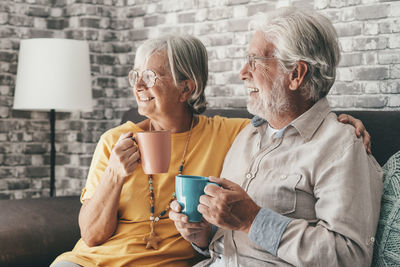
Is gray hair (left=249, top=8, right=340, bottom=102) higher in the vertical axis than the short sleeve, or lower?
higher

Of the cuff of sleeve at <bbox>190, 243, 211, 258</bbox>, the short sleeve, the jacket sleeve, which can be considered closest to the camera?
the jacket sleeve

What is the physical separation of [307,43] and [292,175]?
1.36 feet

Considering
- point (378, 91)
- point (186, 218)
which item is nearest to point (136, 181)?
point (186, 218)

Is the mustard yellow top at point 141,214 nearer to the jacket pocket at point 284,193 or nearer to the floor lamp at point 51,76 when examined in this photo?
the jacket pocket at point 284,193

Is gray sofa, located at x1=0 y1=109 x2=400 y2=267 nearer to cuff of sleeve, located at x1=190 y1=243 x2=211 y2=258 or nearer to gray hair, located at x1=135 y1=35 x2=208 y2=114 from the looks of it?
gray hair, located at x1=135 y1=35 x2=208 y2=114

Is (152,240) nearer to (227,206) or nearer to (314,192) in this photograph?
(227,206)

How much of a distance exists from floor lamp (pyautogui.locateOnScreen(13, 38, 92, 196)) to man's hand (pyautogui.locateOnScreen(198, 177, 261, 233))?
5.84 ft

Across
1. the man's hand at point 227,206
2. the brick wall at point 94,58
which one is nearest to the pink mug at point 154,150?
the man's hand at point 227,206

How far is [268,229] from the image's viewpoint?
58.8 inches

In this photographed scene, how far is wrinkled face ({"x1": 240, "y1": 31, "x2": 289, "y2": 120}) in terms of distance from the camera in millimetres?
1750

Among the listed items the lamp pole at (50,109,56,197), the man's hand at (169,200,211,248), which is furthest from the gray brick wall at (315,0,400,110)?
the lamp pole at (50,109,56,197)

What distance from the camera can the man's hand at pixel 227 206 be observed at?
1446mm

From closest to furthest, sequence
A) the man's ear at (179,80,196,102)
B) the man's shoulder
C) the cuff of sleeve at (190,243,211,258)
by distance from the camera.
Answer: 1. the man's shoulder
2. the cuff of sleeve at (190,243,211,258)
3. the man's ear at (179,80,196,102)

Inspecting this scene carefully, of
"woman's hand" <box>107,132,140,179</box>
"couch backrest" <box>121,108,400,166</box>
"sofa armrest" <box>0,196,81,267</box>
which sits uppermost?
"couch backrest" <box>121,108,400,166</box>
